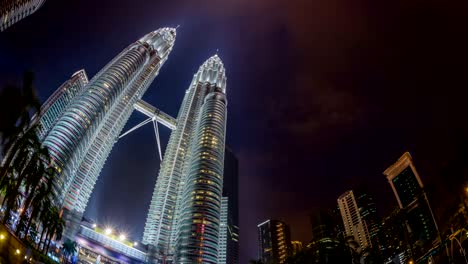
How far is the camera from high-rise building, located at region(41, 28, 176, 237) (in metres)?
126

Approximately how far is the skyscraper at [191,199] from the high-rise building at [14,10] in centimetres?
9576

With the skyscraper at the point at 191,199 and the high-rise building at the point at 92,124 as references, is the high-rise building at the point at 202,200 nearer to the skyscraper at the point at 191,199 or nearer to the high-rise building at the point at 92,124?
the skyscraper at the point at 191,199

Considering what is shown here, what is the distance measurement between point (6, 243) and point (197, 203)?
416 ft

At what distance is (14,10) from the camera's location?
97.9 meters

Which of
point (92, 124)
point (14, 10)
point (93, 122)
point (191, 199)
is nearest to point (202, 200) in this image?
point (191, 199)

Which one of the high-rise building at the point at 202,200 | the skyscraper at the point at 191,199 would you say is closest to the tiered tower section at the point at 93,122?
the skyscraper at the point at 191,199

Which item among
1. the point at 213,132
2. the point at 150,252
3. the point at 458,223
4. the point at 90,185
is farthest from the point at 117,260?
the point at 458,223

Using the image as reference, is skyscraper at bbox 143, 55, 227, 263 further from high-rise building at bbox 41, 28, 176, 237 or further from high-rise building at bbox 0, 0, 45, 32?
high-rise building at bbox 0, 0, 45, 32

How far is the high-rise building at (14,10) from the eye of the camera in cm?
9025

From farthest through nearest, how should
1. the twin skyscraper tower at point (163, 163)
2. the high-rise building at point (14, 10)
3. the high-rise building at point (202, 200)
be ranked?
1. the high-rise building at point (202, 200)
2. the twin skyscraper tower at point (163, 163)
3. the high-rise building at point (14, 10)

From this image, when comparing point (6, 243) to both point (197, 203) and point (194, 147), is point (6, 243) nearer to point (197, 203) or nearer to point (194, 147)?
point (197, 203)

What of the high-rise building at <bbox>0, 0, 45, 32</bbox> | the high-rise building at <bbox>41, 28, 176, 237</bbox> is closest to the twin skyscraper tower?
the high-rise building at <bbox>41, 28, 176, 237</bbox>

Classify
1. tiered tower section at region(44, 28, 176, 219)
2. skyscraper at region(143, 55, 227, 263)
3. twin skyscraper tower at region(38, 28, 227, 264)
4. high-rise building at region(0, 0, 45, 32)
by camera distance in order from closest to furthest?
1. high-rise building at region(0, 0, 45, 32)
2. tiered tower section at region(44, 28, 176, 219)
3. twin skyscraper tower at region(38, 28, 227, 264)
4. skyscraper at region(143, 55, 227, 263)

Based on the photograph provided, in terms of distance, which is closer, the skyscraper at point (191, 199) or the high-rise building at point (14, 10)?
the high-rise building at point (14, 10)
